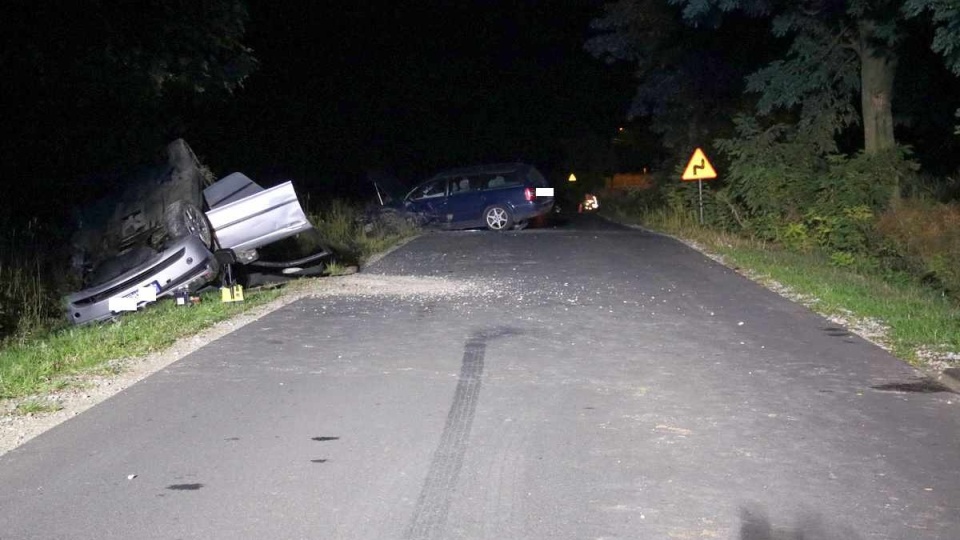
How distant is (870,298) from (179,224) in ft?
29.7

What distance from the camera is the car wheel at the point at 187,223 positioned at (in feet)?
50.1

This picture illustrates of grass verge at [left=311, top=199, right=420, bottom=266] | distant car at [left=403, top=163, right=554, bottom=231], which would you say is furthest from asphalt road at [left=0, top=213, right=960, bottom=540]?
distant car at [left=403, top=163, right=554, bottom=231]

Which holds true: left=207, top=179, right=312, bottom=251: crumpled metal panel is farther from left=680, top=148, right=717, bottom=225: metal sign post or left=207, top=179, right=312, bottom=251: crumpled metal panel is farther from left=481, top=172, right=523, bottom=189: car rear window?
left=680, top=148, right=717, bottom=225: metal sign post

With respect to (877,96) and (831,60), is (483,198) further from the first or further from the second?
(877,96)

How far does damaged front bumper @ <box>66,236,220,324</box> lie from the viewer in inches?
553

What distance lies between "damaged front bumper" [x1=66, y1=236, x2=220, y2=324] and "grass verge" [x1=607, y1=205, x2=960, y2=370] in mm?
7663

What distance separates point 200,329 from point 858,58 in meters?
18.5

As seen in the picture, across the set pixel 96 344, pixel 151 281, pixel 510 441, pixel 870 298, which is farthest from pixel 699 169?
pixel 510 441

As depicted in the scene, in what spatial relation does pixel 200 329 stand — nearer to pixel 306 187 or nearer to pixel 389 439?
pixel 389 439

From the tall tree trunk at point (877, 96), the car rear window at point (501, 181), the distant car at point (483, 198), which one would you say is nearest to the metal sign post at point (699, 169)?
the distant car at point (483, 198)

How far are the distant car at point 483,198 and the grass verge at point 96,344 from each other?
17126 millimetres

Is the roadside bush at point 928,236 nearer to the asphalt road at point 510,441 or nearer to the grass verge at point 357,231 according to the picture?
the asphalt road at point 510,441

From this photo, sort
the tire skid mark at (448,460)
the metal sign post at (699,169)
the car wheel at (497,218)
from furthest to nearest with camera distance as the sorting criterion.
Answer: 1. the car wheel at (497,218)
2. the metal sign post at (699,169)
3. the tire skid mark at (448,460)

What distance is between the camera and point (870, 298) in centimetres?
1419
